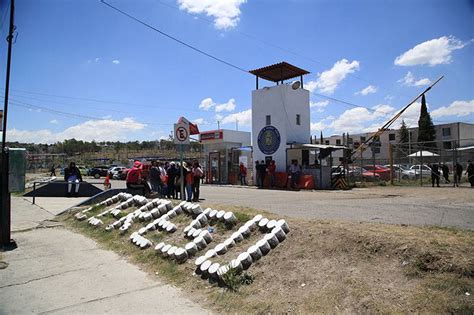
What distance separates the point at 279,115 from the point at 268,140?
6.16ft

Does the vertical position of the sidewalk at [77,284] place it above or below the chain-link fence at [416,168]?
below

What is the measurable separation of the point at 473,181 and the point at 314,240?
1966 centimetres

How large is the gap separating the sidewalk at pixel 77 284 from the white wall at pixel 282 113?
17.6 meters

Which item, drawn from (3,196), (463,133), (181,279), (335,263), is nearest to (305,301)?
(335,263)

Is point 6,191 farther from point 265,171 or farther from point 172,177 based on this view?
point 265,171

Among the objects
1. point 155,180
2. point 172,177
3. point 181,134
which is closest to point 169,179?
point 172,177

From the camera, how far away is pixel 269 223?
7.20m

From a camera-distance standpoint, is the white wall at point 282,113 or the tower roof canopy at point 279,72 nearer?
the white wall at point 282,113

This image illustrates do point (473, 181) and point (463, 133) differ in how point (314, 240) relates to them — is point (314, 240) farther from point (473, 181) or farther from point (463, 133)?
point (463, 133)

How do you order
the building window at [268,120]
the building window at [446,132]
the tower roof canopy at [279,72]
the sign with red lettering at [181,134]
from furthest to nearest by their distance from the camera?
the building window at [446,132], the building window at [268,120], the tower roof canopy at [279,72], the sign with red lettering at [181,134]

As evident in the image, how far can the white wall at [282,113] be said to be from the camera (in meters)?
25.9

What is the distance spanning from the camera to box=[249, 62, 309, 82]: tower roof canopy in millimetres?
26203

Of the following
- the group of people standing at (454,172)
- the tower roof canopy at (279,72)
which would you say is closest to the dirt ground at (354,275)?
the group of people standing at (454,172)

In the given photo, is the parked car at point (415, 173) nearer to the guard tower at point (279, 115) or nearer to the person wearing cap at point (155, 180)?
the guard tower at point (279, 115)
